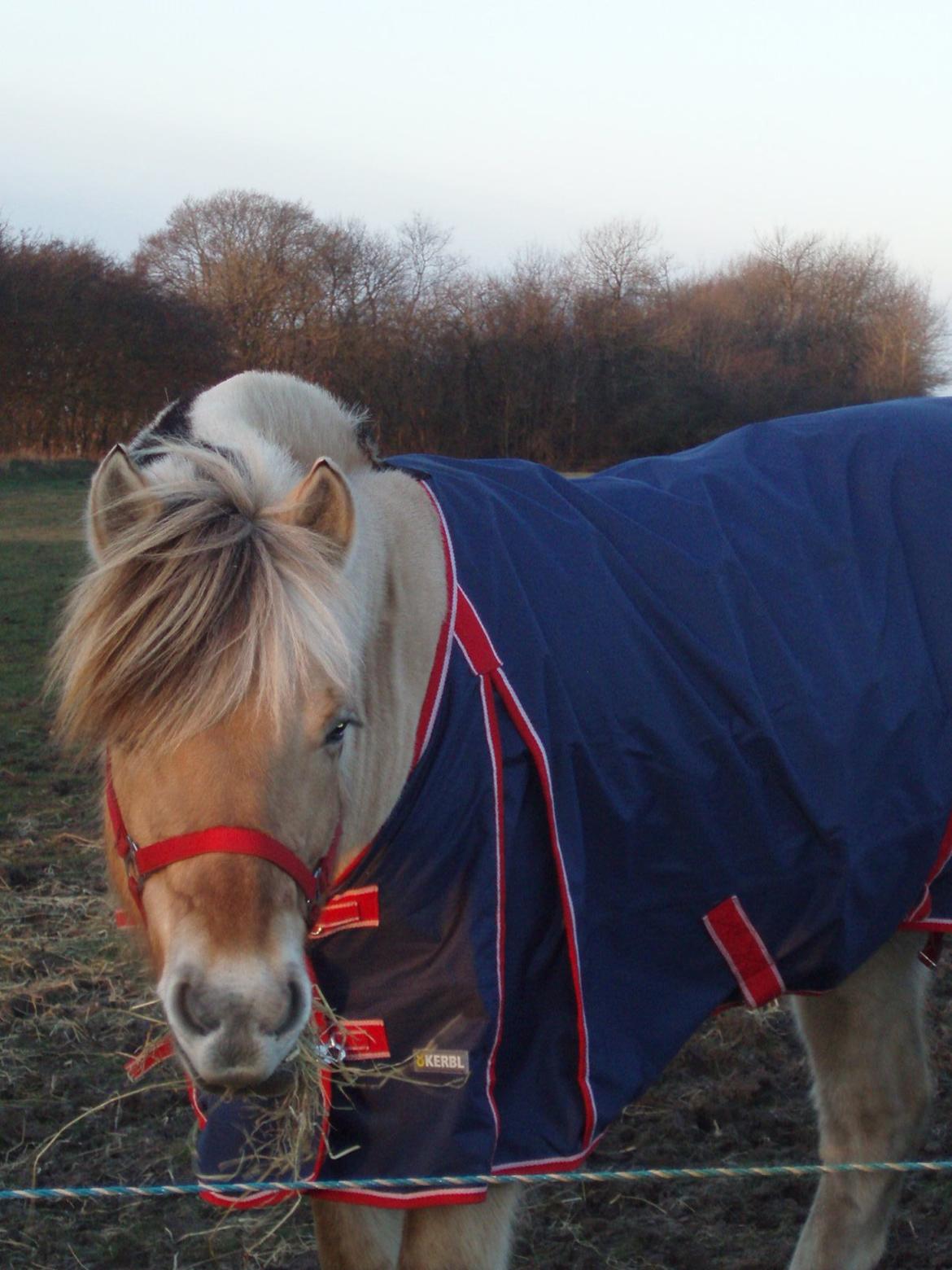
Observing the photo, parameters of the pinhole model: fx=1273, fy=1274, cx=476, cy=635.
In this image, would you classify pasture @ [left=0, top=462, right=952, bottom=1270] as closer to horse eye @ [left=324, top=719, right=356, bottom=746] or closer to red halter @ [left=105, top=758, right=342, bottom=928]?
red halter @ [left=105, top=758, right=342, bottom=928]

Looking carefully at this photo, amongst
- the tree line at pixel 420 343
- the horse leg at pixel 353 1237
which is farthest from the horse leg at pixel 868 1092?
the tree line at pixel 420 343

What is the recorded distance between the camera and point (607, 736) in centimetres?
242

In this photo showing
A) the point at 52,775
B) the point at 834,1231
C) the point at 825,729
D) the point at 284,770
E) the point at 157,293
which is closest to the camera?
the point at 284,770

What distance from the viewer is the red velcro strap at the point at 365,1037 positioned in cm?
225

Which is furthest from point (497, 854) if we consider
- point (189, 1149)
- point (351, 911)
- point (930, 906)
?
point (189, 1149)

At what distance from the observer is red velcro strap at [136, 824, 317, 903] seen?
1.84m

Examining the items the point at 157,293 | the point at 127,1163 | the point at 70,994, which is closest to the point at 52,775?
the point at 70,994

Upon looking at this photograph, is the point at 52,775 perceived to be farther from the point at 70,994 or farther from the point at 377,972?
the point at 377,972

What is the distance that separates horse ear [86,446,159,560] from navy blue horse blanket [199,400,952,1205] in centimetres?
58

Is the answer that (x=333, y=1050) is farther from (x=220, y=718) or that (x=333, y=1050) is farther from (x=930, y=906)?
(x=930, y=906)

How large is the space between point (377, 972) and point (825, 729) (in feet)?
3.58

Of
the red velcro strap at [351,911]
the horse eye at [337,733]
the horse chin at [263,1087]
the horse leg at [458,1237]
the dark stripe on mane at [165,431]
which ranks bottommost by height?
the horse leg at [458,1237]

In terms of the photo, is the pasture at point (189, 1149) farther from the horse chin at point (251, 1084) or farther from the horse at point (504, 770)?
the horse chin at point (251, 1084)

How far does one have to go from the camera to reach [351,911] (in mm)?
2232
